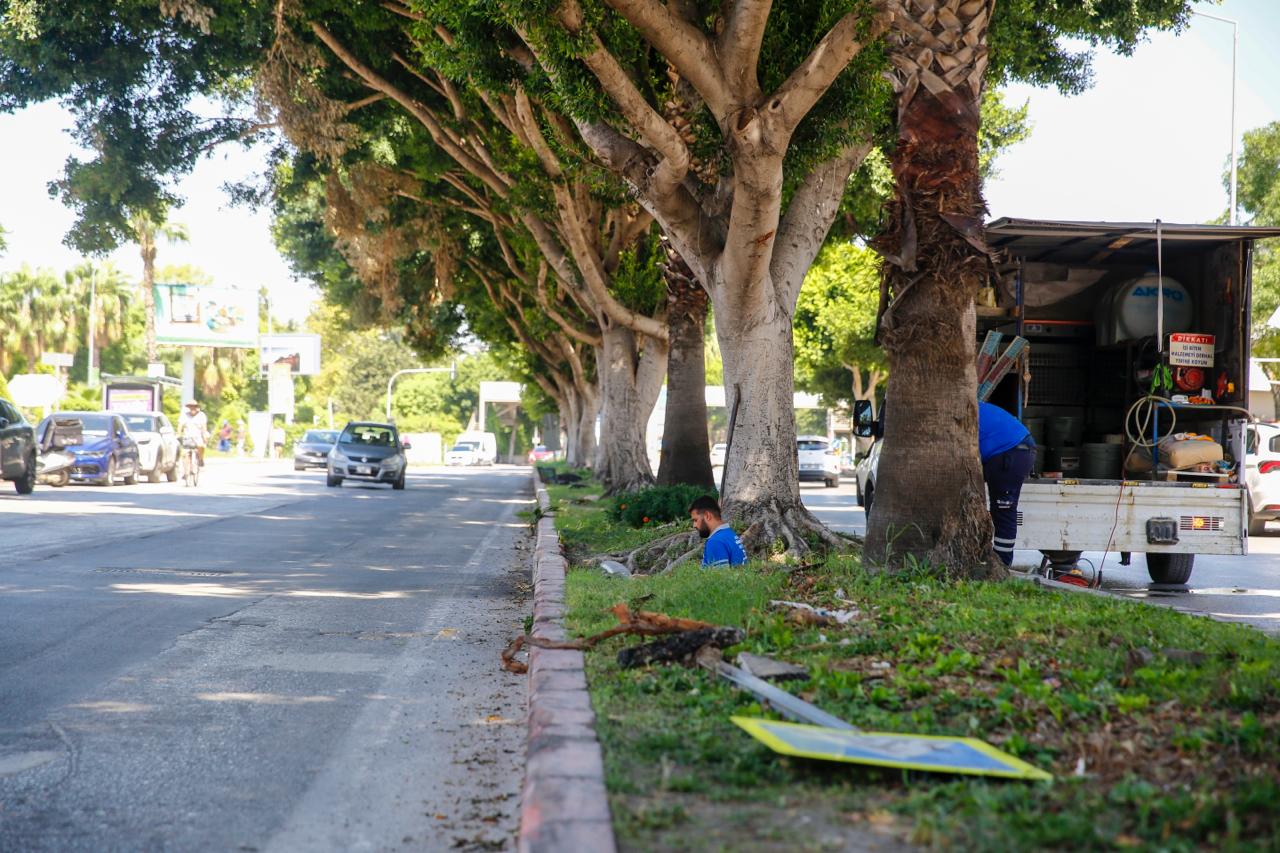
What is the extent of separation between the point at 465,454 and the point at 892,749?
72482mm

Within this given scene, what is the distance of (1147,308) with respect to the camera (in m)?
12.7

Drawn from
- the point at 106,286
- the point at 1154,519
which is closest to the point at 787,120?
the point at 1154,519

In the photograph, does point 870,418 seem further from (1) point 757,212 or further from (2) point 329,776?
(2) point 329,776

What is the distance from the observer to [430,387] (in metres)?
108

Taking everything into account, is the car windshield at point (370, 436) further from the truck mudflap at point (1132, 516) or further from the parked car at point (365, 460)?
the truck mudflap at point (1132, 516)

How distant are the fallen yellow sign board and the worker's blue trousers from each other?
19.0 ft

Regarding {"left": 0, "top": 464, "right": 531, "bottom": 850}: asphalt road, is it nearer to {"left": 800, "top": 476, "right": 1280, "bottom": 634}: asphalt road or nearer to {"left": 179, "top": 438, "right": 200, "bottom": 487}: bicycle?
{"left": 800, "top": 476, "right": 1280, "bottom": 634}: asphalt road

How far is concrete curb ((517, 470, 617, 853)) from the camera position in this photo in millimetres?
3670

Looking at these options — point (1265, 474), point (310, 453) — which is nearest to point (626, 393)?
point (1265, 474)

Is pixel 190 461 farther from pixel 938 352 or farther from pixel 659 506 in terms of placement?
pixel 938 352

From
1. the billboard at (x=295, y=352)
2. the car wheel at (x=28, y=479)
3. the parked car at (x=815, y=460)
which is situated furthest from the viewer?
the billboard at (x=295, y=352)

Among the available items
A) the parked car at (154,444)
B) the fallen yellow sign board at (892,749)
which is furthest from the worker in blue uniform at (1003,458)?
the parked car at (154,444)

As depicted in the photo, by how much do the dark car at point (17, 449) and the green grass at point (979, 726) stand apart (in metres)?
17.8

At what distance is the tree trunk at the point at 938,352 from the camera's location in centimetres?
871
